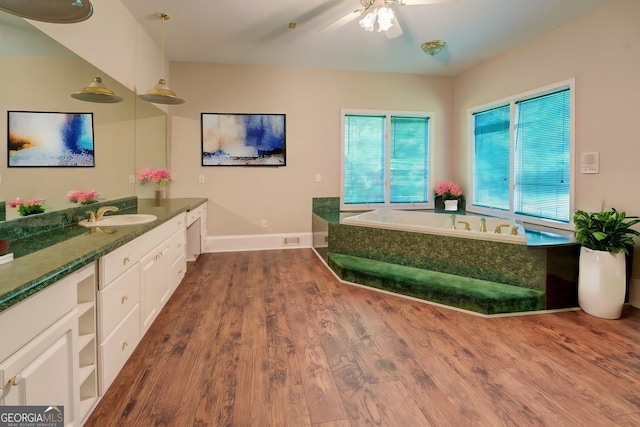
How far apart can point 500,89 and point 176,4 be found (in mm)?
3816

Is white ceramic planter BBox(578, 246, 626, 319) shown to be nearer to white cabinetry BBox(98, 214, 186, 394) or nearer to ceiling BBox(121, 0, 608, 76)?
ceiling BBox(121, 0, 608, 76)

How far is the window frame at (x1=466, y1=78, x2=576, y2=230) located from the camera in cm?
327

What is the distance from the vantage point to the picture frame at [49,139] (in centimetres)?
173

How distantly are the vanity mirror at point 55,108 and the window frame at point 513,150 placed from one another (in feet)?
13.9

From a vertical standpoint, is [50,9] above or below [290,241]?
above

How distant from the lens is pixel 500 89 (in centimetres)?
421

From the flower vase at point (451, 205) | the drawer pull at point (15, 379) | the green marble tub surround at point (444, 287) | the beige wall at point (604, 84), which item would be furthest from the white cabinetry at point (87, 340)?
the flower vase at point (451, 205)

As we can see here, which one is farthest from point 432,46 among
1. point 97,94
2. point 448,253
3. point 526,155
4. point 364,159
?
point 97,94

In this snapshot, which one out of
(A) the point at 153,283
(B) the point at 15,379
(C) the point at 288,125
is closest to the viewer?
(B) the point at 15,379

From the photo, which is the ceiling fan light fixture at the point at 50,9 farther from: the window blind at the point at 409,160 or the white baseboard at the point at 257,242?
the window blind at the point at 409,160

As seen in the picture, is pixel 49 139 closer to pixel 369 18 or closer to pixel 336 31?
pixel 369 18

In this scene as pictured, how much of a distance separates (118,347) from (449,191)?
4.55 meters

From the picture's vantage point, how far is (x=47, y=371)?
112 centimetres

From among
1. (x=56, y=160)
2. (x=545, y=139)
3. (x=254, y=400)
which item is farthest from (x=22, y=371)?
(x=545, y=139)
